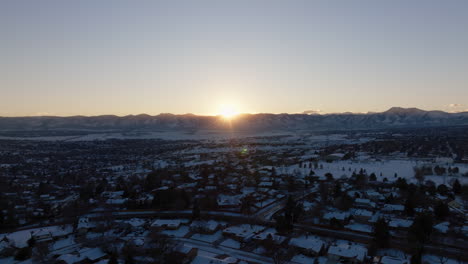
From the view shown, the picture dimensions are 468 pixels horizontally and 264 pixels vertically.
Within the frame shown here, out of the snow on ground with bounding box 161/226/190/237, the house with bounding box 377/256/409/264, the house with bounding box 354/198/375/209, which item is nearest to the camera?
the house with bounding box 377/256/409/264

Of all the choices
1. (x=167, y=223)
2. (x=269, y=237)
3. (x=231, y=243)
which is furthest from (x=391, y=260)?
(x=167, y=223)

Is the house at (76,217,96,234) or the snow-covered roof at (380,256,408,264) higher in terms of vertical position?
the snow-covered roof at (380,256,408,264)

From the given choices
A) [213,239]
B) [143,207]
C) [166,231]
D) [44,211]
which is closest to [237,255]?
[213,239]

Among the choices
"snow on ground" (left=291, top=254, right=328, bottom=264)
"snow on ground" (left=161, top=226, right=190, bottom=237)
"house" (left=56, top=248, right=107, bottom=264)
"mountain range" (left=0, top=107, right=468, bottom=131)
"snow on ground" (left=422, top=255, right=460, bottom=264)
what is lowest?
"snow on ground" (left=161, top=226, right=190, bottom=237)

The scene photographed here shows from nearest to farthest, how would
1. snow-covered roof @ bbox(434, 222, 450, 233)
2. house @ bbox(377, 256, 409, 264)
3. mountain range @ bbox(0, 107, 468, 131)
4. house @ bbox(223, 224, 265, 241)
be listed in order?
1. house @ bbox(377, 256, 409, 264)
2. snow-covered roof @ bbox(434, 222, 450, 233)
3. house @ bbox(223, 224, 265, 241)
4. mountain range @ bbox(0, 107, 468, 131)

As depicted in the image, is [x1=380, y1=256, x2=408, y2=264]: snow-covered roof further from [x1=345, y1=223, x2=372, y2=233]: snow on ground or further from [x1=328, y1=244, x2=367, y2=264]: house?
[x1=345, y1=223, x2=372, y2=233]: snow on ground

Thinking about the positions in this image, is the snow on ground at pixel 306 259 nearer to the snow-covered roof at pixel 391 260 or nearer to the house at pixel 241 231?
the snow-covered roof at pixel 391 260

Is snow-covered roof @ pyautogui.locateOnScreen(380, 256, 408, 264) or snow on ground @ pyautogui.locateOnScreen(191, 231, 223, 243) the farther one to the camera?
snow on ground @ pyautogui.locateOnScreen(191, 231, 223, 243)

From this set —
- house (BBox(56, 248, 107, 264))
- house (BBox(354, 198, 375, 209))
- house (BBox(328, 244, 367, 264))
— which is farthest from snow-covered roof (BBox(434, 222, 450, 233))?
house (BBox(56, 248, 107, 264))

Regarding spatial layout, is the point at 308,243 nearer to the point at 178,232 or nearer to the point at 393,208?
the point at 178,232
